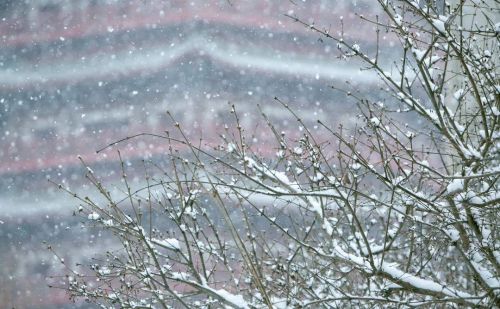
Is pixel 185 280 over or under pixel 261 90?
under

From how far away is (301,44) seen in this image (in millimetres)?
23453

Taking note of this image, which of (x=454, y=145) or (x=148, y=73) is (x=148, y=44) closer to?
(x=148, y=73)

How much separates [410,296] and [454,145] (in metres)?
3.02

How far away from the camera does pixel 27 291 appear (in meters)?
22.6

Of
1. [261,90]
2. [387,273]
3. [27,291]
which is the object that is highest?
[261,90]

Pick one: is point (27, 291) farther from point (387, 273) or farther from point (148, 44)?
point (387, 273)

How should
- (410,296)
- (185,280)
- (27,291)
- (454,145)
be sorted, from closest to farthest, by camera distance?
(454,145)
(185,280)
(410,296)
(27,291)

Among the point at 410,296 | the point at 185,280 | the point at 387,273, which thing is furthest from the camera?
the point at 410,296

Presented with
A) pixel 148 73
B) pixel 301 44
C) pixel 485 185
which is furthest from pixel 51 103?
pixel 485 185

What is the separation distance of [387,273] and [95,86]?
1793 cm

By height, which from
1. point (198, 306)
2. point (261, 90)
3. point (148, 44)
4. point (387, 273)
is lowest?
point (387, 273)

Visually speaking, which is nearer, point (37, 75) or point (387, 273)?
point (387, 273)

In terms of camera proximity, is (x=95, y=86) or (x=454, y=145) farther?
(x=95, y=86)

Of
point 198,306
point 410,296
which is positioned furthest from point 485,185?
point 198,306
